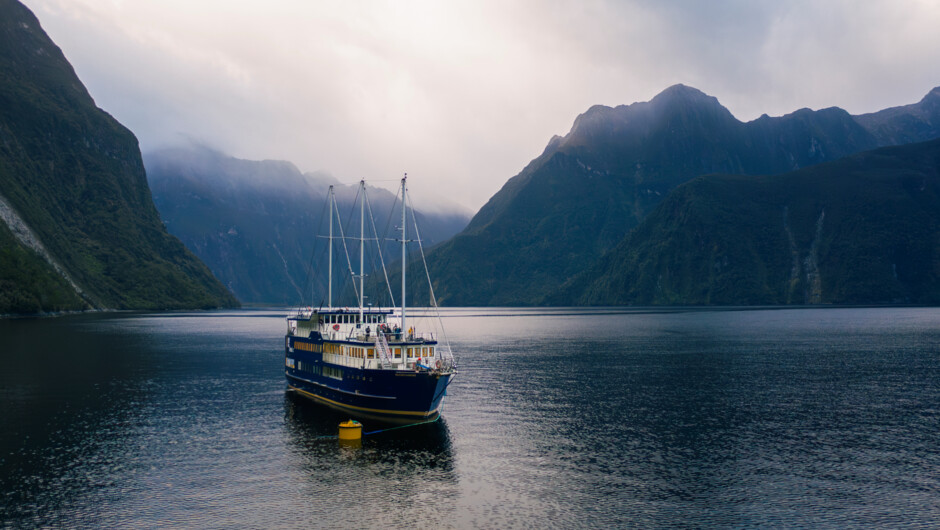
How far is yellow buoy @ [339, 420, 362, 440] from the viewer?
209ft

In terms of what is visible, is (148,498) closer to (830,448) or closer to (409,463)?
(409,463)

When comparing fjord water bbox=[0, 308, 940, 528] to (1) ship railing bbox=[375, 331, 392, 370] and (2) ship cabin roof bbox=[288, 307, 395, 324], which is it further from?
(2) ship cabin roof bbox=[288, 307, 395, 324]

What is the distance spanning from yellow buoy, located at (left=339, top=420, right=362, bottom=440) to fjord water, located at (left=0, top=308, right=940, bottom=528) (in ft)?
3.79

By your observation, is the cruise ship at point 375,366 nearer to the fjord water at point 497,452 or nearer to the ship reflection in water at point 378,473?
the ship reflection in water at point 378,473

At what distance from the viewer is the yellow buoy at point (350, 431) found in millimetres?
63844

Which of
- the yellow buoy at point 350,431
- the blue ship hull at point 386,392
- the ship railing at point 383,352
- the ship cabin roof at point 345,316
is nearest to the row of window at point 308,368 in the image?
the blue ship hull at point 386,392

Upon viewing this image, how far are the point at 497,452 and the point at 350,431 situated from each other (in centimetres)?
1490

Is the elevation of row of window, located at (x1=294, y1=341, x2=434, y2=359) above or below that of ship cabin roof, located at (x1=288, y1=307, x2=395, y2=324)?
below

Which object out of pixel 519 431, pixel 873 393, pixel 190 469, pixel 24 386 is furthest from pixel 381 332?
pixel 873 393

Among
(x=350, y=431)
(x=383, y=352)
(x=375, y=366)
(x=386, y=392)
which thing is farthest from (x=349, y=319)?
(x=350, y=431)

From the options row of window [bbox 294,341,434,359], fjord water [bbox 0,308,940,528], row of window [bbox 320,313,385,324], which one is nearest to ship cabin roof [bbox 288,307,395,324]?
row of window [bbox 320,313,385,324]

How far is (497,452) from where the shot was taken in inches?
2376

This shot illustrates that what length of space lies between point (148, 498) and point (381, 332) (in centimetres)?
3222

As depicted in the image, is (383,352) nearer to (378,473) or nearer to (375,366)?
(375,366)
